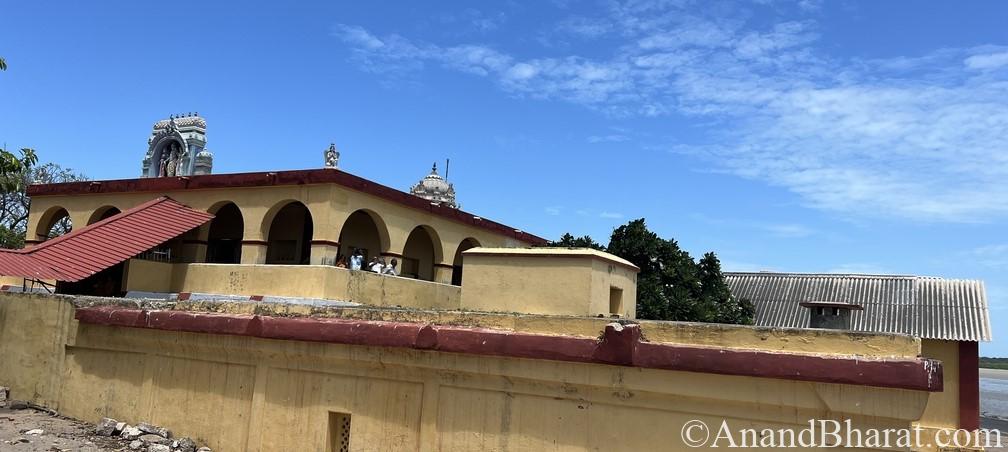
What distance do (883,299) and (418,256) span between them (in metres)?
13.5

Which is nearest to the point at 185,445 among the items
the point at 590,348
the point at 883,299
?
the point at 590,348

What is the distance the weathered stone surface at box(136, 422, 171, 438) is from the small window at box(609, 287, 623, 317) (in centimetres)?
642

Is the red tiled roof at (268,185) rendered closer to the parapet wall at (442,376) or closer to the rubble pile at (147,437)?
the parapet wall at (442,376)

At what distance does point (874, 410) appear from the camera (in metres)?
5.54

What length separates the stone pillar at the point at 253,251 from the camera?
49.4ft

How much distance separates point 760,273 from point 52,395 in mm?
20798

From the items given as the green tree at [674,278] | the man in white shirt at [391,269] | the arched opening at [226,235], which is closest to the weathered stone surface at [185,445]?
the man in white shirt at [391,269]

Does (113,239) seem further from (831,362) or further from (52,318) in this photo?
(831,362)

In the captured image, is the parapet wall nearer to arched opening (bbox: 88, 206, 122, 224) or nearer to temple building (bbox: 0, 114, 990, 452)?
temple building (bbox: 0, 114, 990, 452)

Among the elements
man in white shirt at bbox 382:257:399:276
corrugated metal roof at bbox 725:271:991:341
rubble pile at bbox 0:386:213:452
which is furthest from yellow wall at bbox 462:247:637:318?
corrugated metal roof at bbox 725:271:991:341

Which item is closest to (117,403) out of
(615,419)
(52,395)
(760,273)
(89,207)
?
(52,395)

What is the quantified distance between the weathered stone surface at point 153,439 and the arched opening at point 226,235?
10297 mm

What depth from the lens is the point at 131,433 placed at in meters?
9.12

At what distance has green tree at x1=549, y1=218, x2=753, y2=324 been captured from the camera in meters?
19.7
